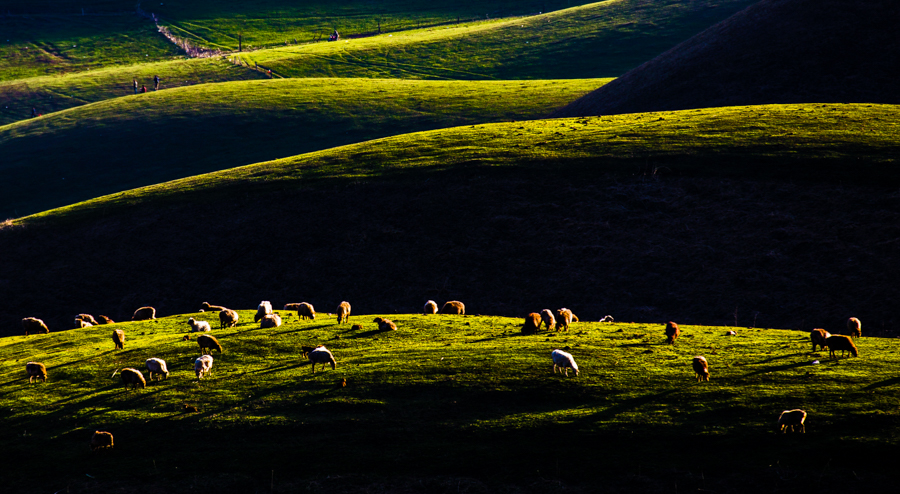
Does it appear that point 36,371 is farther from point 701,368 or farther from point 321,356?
point 701,368

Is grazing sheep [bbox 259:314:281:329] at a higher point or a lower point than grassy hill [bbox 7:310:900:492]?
lower

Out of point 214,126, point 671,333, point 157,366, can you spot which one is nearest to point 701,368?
point 671,333

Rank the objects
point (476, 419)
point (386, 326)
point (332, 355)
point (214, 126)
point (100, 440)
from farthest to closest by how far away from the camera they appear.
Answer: point (214, 126) < point (386, 326) < point (332, 355) < point (476, 419) < point (100, 440)

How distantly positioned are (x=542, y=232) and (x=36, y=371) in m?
30.2

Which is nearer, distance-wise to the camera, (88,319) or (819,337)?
(819,337)

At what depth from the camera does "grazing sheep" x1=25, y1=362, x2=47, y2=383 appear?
24625 mm

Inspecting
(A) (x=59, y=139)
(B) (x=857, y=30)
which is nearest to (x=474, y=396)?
(B) (x=857, y=30)

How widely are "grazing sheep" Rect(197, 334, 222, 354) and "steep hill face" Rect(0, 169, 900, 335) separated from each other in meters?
13.7

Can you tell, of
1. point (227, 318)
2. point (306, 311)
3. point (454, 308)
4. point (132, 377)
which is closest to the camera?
point (132, 377)

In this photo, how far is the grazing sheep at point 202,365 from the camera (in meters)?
23.7

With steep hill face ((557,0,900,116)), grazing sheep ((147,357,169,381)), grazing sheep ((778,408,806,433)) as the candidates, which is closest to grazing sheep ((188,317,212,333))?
grazing sheep ((147,357,169,381))

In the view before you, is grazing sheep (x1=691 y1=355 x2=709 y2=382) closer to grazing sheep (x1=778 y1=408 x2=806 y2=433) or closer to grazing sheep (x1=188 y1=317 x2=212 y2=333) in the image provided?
grazing sheep (x1=778 y1=408 x2=806 y2=433)

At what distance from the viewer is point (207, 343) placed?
2588cm

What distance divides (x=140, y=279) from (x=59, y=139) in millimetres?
56228
